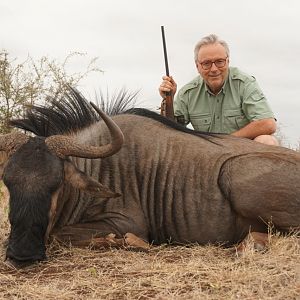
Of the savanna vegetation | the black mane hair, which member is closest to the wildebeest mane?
the black mane hair

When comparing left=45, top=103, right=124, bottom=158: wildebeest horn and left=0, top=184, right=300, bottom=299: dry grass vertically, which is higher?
left=45, top=103, right=124, bottom=158: wildebeest horn

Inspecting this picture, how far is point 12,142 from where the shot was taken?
14.7ft

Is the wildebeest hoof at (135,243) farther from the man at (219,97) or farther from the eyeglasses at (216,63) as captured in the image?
the eyeglasses at (216,63)

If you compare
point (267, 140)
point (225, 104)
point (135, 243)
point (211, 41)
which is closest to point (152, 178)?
point (135, 243)

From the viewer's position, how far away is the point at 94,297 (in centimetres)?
334

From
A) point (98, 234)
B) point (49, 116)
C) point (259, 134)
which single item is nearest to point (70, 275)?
point (98, 234)

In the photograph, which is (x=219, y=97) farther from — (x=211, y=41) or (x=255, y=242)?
(x=255, y=242)

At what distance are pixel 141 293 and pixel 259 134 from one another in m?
3.36

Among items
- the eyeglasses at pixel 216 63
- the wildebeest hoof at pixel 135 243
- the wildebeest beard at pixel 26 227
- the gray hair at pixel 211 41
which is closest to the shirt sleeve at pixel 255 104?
the eyeglasses at pixel 216 63

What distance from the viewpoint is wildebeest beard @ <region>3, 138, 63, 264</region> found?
4016mm

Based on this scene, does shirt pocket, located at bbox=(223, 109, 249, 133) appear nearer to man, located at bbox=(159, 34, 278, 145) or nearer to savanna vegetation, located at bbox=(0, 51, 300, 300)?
man, located at bbox=(159, 34, 278, 145)

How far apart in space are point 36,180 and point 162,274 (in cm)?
112

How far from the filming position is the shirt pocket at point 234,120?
6.69 metres

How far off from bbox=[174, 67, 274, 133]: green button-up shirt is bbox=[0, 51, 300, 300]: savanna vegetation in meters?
2.22
